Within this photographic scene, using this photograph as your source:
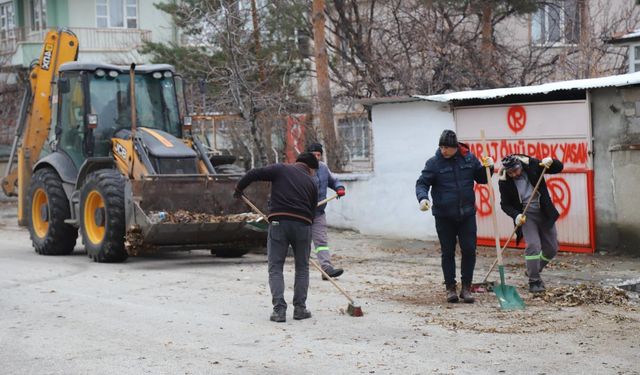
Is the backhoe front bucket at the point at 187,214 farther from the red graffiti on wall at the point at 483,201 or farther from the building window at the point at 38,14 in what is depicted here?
the building window at the point at 38,14

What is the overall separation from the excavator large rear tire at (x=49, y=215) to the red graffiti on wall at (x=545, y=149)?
665 centimetres

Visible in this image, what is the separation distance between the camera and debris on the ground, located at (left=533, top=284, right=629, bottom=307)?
10586mm

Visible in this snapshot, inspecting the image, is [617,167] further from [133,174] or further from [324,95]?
[324,95]

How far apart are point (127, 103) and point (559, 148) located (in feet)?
21.9

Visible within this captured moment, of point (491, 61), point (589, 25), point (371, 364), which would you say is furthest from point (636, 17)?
point (371, 364)

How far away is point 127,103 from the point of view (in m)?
16.4

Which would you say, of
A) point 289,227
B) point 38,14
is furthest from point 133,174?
point 38,14

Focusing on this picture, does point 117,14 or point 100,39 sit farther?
point 117,14

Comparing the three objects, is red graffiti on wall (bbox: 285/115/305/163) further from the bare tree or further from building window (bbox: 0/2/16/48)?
building window (bbox: 0/2/16/48)

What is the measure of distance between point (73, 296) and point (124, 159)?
3.98 metres

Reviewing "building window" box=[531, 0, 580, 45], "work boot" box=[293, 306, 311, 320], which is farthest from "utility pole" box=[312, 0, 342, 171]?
"work boot" box=[293, 306, 311, 320]

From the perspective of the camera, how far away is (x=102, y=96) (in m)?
16.3

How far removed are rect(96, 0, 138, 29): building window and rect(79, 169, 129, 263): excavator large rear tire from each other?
24.4m

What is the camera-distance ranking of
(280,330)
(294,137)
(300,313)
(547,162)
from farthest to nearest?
(294,137) → (547,162) → (300,313) → (280,330)
